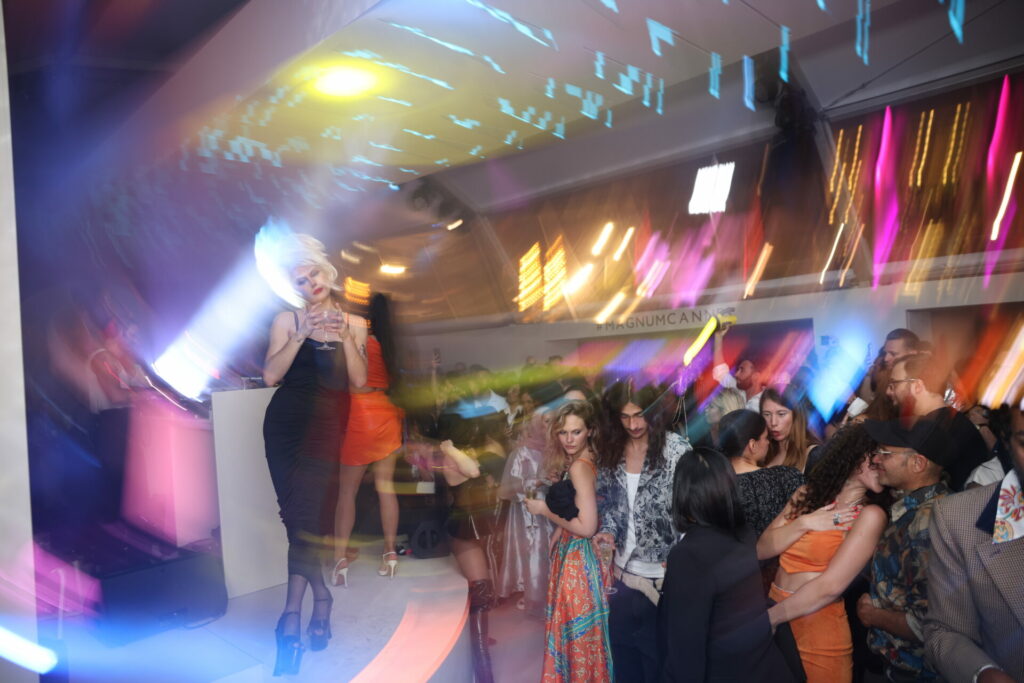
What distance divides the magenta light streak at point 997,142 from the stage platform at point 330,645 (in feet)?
11.1

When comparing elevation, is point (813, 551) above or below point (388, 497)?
below

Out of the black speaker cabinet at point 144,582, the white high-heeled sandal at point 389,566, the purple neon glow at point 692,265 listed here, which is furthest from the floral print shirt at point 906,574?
the purple neon glow at point 692,265

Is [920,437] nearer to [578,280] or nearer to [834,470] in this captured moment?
[834,470]

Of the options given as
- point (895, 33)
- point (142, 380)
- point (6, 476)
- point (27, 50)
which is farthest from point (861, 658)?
point (27, 50)

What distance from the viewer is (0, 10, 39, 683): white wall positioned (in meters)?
1.15

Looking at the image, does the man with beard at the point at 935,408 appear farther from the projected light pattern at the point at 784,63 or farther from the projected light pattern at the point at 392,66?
the projected light pattern at the point at 392,66

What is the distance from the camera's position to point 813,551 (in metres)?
1.62

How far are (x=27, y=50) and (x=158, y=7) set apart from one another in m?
0.66

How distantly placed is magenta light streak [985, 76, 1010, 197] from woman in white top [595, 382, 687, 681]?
7.87 ft

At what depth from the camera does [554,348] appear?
6.19 metres

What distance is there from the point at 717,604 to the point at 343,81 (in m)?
2.45

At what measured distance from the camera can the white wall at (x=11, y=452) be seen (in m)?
1.15

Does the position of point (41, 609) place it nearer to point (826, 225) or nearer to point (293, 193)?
point (293, 193)

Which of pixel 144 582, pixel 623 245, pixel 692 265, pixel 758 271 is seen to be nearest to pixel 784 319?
pixel 758 271
